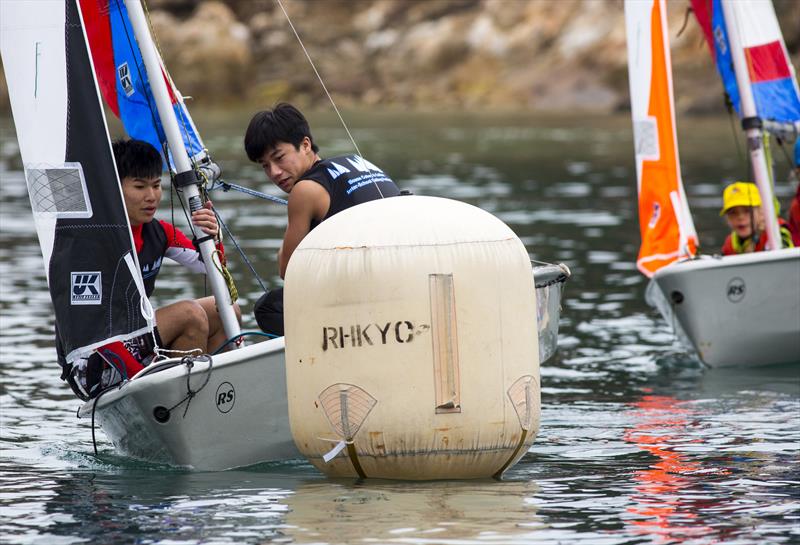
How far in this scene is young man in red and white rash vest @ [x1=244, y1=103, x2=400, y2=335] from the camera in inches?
294

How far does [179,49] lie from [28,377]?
44.8 m

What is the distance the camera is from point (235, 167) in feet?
91.9

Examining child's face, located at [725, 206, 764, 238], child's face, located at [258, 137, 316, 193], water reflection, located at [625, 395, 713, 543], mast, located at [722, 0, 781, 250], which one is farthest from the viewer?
child's face, located at [725, 206, 764, 238]

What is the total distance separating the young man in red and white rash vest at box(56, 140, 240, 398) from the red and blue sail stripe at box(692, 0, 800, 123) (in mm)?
5182

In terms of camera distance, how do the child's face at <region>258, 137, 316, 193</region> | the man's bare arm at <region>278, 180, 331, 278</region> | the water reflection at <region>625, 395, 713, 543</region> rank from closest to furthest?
the water reflection at <region>625, 395, 713, 543</region> < the man's bare arm at <region>278, 180, 331, 278</region> < the child's face at <region>258, 137, 316, 193</region>

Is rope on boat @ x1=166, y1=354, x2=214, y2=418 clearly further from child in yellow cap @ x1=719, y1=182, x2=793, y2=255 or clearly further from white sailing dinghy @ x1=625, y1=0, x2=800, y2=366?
child in yellow cap @ x1=719, y1=182, x2=793, y2=255

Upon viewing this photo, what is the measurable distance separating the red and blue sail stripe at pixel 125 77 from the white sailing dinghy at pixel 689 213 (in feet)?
11.7

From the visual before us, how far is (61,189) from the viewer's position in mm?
7344

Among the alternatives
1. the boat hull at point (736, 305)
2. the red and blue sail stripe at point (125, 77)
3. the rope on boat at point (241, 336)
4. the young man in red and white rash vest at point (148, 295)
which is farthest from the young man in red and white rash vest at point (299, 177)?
the boat hull at point (736, 305)

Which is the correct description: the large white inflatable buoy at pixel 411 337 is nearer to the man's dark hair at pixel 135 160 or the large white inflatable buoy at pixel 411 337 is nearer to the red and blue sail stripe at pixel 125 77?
the man's dark hair at pixel 135 160

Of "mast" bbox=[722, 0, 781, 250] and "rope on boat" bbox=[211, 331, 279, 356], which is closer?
"rope on boat" bbox=[211, 331, 279, 356]

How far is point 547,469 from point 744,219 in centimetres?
400

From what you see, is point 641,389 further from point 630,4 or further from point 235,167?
point 235,167

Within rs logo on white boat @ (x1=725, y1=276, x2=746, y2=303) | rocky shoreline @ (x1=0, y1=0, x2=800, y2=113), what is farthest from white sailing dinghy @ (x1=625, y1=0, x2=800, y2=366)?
rocky shoreline @ (x1=0, y1=0, x2=800, y2=113)
